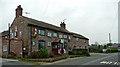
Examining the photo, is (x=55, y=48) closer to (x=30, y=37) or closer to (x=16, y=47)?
(x=30, y=37)

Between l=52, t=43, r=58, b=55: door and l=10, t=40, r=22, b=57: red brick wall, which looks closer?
l=10, t=40, r=22, b=57: red brick wall

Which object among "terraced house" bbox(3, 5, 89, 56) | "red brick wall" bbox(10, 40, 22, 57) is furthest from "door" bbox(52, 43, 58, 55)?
"red brick wall" bbox(10, 40, 22, 57)

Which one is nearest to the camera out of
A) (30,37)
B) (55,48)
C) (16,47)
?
(30,37)

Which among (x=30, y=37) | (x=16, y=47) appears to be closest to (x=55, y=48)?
(x=30, y=37)

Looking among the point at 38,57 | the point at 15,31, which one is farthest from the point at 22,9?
the point at 38,57

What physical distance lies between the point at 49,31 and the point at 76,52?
25.0ft

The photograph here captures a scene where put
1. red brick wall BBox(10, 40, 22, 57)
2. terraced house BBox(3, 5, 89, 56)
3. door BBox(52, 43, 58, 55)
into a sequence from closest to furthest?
1. terraced house BBox(3, 5, 89, 56)
2. red brick wall BBox(10, 40, 22, 57)
3. door BBox(52, 43, 58, 55)

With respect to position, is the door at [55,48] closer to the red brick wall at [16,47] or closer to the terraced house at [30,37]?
the terraced house at [30,37]

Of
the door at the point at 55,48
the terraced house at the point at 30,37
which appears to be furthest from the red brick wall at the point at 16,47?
the door at the point at 55,48

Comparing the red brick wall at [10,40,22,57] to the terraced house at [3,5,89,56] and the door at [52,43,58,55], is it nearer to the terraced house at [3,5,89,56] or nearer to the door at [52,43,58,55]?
the terraced house at [3,5,89,56]

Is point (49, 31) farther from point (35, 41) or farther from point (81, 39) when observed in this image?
point (81, 39)

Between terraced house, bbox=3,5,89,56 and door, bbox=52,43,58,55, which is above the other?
terraced house, bbox=3,5,89,56

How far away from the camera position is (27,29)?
67.6ft

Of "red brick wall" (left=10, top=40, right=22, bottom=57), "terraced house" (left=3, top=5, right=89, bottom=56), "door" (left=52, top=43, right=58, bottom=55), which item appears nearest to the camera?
"terraced house" (left=3, top=5, right=89, bottom=56)
